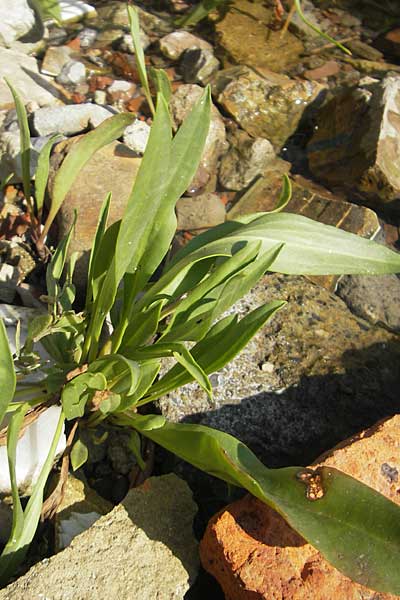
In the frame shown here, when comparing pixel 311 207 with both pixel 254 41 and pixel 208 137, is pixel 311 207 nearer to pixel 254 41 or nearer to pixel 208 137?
pixel 208 137

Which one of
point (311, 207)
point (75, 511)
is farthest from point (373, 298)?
point (75, 511)

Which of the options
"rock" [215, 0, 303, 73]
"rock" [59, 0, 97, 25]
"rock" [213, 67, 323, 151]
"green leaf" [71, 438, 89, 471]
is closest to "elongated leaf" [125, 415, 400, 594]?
"green leaf" [71, 438, 89, 471]

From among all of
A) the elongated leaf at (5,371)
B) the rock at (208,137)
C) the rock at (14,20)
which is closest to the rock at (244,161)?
the rock at (208,137)

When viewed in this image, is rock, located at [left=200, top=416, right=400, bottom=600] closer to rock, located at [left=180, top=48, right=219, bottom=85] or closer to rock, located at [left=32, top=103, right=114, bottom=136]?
rock, located at [left=32, top=103, right=114, bottom=136]

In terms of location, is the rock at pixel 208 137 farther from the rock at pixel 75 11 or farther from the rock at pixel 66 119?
the rock at pixel 75 11

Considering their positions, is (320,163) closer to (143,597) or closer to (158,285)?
(158,285)
